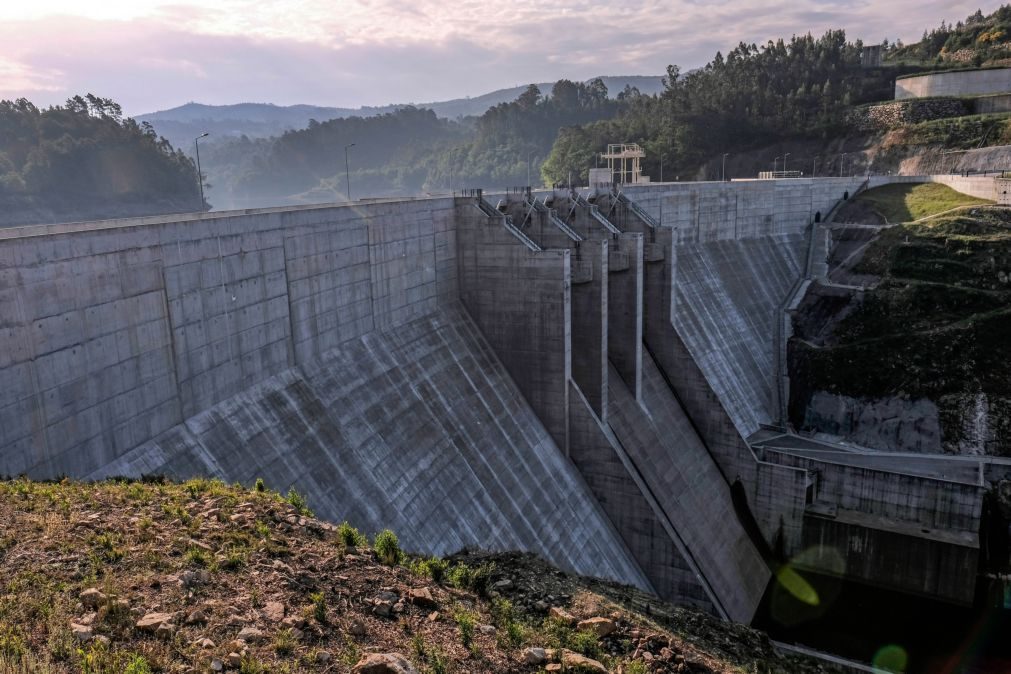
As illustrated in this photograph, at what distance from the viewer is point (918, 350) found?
36.7 meters

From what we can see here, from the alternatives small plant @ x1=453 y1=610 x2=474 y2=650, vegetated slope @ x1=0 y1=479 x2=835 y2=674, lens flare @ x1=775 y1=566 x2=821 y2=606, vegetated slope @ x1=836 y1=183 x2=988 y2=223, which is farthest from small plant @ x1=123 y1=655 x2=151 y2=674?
vegetated slope @ x1=836 y1=183 x2=988 y2=223

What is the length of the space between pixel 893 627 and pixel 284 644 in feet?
86.0

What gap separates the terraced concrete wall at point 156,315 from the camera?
11125 millimetres

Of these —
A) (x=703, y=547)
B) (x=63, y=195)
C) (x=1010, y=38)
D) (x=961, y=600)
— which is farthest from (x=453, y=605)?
(x=1010, y=38)

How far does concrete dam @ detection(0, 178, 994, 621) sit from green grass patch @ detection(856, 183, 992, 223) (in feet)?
68.7

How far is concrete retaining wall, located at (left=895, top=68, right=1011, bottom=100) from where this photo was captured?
262 ft

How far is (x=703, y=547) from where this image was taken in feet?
84.9

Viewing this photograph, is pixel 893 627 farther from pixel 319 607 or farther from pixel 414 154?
pixel 414 154

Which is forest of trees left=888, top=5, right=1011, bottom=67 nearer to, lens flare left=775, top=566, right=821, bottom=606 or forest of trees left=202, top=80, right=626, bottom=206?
forest of trees left=202, top=80, right=626, bottom=206

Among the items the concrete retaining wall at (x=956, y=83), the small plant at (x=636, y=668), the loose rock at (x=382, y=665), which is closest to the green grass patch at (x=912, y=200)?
the concrete retaining wall at (x=956, y=83)

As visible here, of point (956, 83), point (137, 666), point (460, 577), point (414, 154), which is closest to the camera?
point (137, 666)

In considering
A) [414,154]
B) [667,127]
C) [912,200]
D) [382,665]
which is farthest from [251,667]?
[414,154]

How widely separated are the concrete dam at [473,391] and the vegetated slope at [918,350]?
1.90 metres

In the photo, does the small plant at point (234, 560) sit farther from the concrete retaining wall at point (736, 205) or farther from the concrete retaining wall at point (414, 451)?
the concrete retaining wall at point (736, 205)
